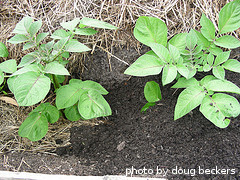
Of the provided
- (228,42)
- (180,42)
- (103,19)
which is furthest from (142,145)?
(103,19)

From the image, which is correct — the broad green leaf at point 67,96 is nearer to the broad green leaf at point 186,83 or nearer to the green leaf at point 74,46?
the green leaf at point 74,46

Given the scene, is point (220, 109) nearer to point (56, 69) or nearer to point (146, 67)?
point (146, 67)

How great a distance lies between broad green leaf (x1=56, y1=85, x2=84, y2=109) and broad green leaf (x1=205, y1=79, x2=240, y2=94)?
2.19ft

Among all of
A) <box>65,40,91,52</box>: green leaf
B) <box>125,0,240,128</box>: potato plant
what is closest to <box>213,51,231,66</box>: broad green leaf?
<box>125,0,240,128</box>: potato plant

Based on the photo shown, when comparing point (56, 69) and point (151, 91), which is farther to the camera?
point (151, 91)

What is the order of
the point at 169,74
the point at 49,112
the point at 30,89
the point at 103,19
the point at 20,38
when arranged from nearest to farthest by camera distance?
1. the point at 30,89
2. the point at 169,74
3. the point at 20,38
4. the point at 49,112
5. the point at 103,19

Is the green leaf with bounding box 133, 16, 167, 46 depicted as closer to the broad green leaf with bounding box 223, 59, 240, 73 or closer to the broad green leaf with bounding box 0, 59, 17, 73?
the broad green leaf with bounding box 223, 59, 240, 73

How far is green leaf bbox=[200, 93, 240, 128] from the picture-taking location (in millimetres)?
1055

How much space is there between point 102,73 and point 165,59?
1.65 feet

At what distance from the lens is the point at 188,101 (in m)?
1.11

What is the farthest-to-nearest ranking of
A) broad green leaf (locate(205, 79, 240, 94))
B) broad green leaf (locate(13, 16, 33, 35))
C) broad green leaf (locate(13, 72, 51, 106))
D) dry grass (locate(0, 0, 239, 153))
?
1. dry grass (locate(0, 0, 239, 153))
2. broad green leaf (locate(13, 16, 33, 35))
3. broad green leaf (locate(205, 79, 240, 94))
4. broad green leaf (locate(13, 72, 51, 106))

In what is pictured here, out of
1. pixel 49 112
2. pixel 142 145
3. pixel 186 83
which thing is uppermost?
pixel 186 83

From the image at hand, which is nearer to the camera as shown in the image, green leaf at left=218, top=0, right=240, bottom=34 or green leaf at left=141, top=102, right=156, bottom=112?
green leaf at left=218, top=0, right=240, bottom=34

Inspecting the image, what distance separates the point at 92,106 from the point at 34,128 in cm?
37
